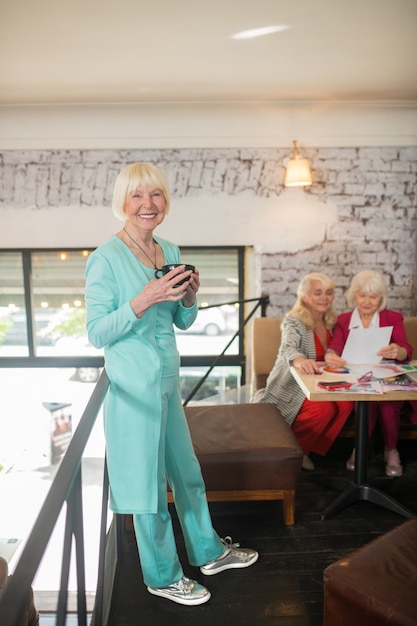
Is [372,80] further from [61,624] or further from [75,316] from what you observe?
[61,624]

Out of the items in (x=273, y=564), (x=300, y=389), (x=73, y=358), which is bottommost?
(x=273, y=564)

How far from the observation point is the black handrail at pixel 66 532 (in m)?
0.79

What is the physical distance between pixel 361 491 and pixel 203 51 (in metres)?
→ 2.53

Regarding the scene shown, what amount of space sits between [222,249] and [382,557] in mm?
3342

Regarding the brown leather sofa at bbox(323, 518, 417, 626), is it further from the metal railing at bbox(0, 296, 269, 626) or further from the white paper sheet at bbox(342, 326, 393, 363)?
the white paper sheet at bbox(342, 326, 393, 363)

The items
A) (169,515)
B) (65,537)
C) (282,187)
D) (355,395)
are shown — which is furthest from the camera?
(282,187)

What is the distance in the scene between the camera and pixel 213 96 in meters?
4.07

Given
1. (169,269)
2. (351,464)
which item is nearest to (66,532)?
(169,269)

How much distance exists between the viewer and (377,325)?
3168 millimetres

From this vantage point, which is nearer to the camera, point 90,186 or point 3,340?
point 90,186

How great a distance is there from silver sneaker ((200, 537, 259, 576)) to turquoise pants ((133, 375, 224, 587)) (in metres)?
0.03

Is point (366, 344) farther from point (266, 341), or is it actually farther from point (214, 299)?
point (214, 299)

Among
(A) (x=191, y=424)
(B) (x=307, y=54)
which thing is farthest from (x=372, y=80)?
(A) (x=191, y=424)

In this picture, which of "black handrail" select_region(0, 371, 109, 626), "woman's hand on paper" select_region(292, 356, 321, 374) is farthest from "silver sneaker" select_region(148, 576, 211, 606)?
"woman's hand on paper" select_region(292, 356, 321, 374)
